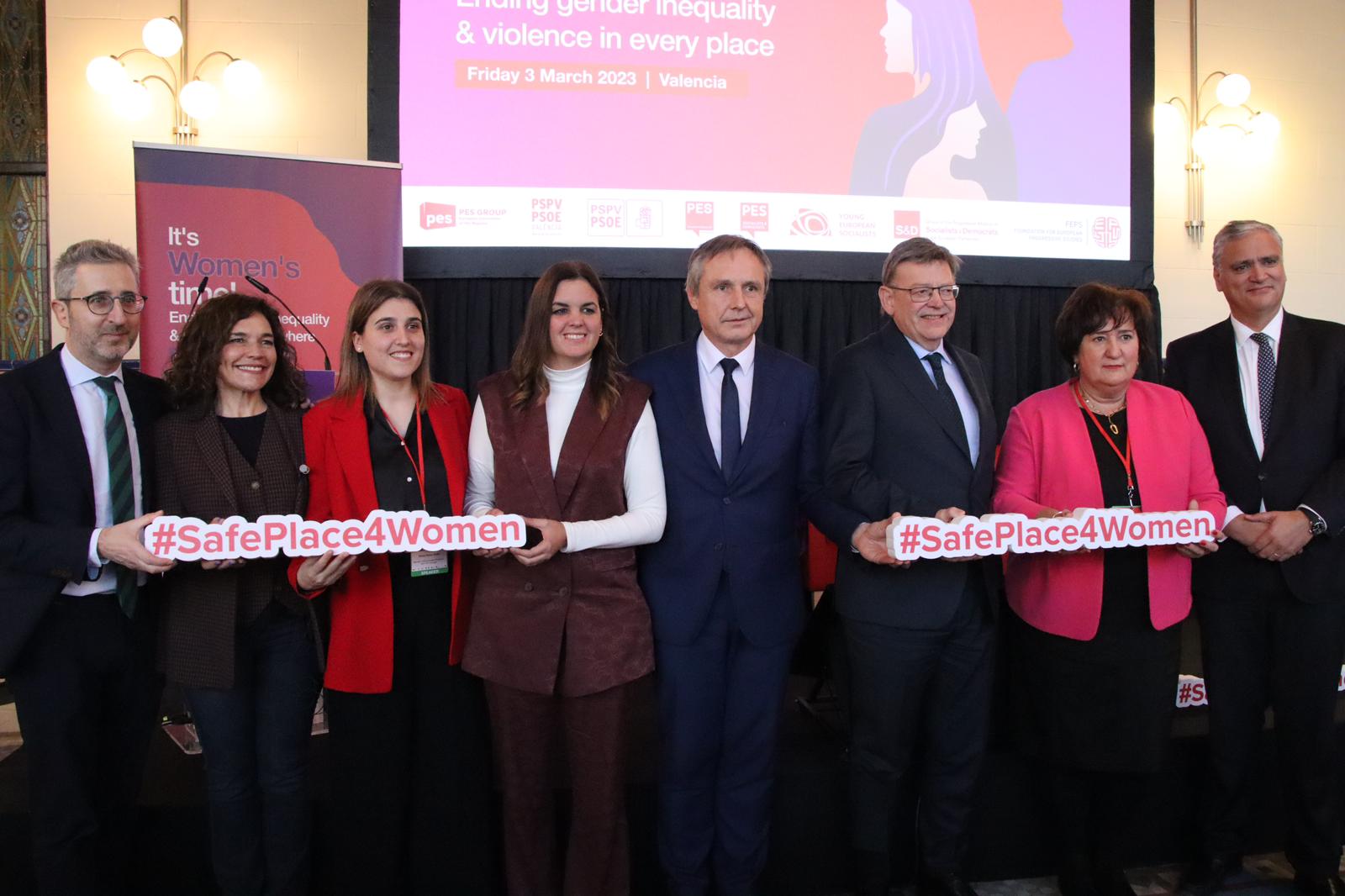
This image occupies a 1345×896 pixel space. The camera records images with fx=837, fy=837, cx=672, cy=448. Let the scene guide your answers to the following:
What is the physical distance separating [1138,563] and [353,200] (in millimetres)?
3012

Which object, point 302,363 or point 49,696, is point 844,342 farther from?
point 49,696

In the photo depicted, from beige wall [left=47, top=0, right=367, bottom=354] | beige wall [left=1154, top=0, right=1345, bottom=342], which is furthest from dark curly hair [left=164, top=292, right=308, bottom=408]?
beige wall [left=1154, top=0, right=1345, bottom=342]

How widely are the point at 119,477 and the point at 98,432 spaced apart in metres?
0.12

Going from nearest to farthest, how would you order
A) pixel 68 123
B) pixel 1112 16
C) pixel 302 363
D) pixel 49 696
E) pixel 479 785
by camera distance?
pixel 49 696 < pixel 479 785 < pixel 302 363 < pixel 1112 16 < pixel 68 123

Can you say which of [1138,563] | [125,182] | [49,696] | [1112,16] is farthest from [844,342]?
[125,182]

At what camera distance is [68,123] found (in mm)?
4805

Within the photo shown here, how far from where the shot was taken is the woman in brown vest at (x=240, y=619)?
1.78 meters

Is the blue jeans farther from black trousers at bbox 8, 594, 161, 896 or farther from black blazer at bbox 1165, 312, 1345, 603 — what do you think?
black blazer at bbox 1165, 312, 1345, 603

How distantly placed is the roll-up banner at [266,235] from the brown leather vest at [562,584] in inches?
64.4

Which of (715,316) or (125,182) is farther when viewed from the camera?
(125,182)

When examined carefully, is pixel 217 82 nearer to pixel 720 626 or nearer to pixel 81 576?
pixel 81 576

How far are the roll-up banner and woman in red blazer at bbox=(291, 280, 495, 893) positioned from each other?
141 centimetres

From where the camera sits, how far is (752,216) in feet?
13.1

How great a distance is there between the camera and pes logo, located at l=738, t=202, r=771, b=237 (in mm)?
3984
